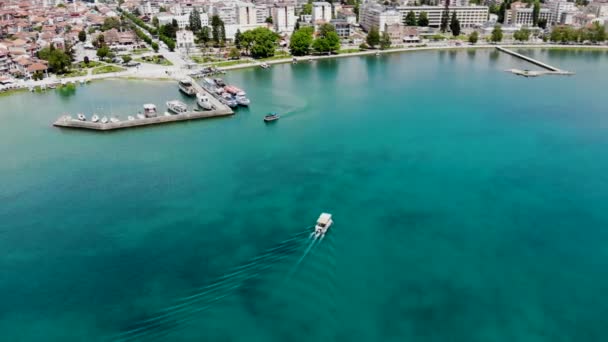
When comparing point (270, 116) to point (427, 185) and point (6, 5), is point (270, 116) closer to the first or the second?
point (427, 185)

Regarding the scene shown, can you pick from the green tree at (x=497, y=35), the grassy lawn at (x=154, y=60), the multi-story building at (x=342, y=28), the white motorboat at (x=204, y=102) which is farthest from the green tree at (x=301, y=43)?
the green tree at (x=497, y=35)

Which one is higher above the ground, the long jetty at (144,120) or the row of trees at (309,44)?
the row of trees at (309,44)

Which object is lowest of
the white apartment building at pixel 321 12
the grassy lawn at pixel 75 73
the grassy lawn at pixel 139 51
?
the grassy lawn at pixel 75 73

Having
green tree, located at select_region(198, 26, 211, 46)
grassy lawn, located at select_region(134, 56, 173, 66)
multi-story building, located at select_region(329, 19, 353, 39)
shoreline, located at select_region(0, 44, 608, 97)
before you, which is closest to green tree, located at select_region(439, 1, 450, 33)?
shoreline, located at select_region(0, 44, 608, 97)

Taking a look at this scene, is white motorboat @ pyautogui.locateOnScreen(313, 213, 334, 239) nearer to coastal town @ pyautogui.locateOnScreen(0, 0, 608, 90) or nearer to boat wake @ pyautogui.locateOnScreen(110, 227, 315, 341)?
boat wake @ pyautogui.locateOnScreen(110, 227, 315, 341)

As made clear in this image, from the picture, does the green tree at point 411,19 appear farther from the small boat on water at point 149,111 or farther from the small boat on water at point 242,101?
the small boat on water at point 149,111

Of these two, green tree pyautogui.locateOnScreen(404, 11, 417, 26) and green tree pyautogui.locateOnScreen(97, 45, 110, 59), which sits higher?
green tree pyautogui.locateOnScreen(404, 11, 417, 26)
